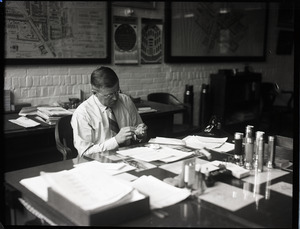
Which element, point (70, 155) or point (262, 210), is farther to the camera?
point (70, 155)

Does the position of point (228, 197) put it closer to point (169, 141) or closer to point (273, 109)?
point (169, 141)

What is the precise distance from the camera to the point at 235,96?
15.9 feet

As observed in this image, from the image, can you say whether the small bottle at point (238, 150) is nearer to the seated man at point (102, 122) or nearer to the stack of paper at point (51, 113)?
the seated man at point (102, 122)

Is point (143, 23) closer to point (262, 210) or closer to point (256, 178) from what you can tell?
point (256, 178)

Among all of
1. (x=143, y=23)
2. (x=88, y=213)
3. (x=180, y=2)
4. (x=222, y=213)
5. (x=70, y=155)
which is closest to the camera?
(x=88, y=213)

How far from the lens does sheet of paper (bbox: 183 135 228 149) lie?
2008 millimetres

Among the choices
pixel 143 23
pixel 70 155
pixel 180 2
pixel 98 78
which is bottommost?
pixel 70 155

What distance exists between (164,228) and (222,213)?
22 centimetres

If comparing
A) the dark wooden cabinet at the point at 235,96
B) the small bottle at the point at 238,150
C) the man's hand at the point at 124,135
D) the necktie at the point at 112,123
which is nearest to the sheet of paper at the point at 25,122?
the necktie at the point at 112,123

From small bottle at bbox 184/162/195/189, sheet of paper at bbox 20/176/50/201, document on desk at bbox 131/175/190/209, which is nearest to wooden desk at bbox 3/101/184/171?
sheet of paper at bbox 20/176/50/201

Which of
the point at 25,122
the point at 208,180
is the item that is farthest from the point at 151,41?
the point at 208,180

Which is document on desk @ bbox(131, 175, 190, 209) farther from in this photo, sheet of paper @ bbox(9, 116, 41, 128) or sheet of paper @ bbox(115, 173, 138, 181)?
sheet of paper @ bbox(9, 116, 41, 128)

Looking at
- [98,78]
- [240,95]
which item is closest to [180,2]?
[240,95]

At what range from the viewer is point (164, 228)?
1.08 metres
